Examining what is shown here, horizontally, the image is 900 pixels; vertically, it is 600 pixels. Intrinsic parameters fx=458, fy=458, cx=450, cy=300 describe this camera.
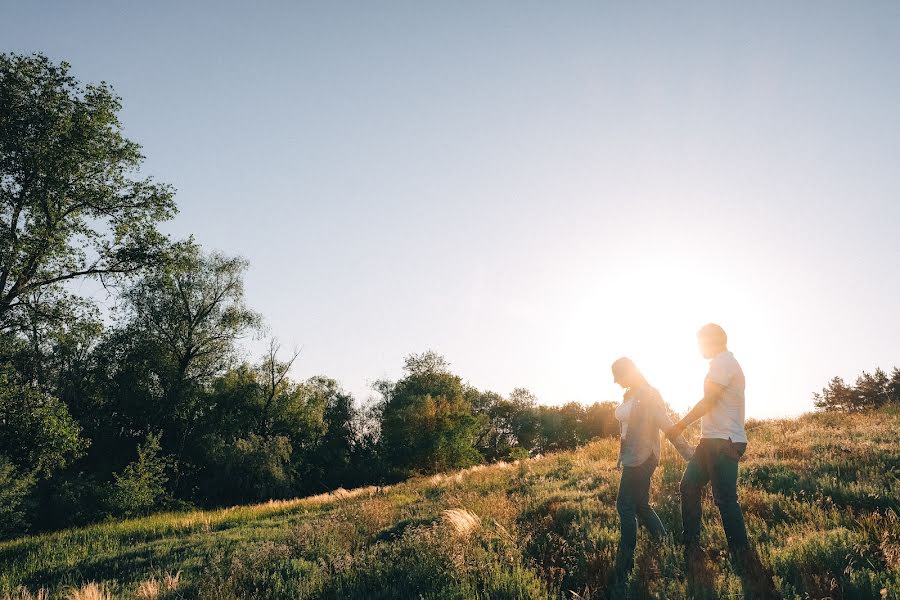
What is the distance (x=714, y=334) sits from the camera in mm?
5102

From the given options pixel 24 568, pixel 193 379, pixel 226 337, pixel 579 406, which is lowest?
pixel 579 406

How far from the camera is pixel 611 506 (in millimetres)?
7406

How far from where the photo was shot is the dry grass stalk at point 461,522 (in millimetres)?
6598

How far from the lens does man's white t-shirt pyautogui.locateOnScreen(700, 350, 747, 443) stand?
15.6 feet

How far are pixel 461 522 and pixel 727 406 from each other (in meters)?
4.08

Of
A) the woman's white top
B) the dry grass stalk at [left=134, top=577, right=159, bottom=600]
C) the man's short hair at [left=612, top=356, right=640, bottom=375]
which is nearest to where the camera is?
the woman's white top

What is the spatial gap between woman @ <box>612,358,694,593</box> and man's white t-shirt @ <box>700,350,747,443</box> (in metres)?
0.37

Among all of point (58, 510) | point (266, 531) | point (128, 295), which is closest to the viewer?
point (266, 531)

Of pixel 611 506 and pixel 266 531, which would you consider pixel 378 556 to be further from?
pixel 266 531

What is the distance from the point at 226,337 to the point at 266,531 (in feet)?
83.0

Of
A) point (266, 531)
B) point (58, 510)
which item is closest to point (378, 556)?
point (266, 531)

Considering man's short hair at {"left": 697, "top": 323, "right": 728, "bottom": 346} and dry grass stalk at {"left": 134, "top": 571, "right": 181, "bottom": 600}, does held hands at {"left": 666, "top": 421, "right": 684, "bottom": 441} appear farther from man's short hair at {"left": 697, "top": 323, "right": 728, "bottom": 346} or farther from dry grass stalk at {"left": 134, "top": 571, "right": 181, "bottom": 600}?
dry grass stalk at {"left": 134, "top": 571, "right": 181, "bottom": 600}

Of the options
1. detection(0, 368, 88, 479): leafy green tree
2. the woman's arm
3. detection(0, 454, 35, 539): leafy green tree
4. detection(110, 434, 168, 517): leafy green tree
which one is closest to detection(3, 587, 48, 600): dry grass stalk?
detection(0, 368, 88, 479): leafy green tree

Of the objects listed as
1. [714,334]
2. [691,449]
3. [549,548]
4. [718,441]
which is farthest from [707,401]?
[549,548]
